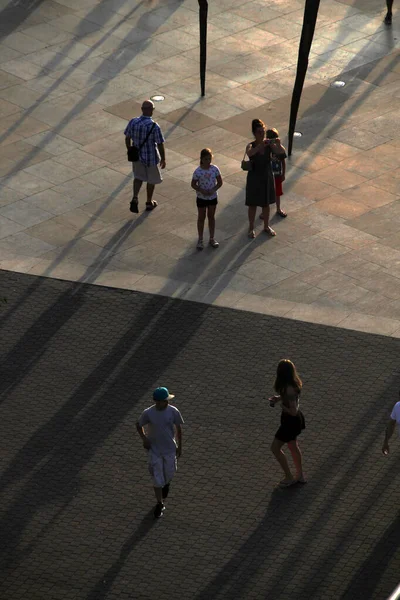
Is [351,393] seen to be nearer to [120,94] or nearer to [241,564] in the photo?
[241,564]

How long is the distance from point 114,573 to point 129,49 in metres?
15.3

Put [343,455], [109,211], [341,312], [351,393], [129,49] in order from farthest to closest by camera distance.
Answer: [129,49] < [109,211] < [341,312] < [351,393] < [343,455]

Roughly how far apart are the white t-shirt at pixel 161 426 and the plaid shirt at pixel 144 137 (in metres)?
7.08

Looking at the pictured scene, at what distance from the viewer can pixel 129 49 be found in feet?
86.9

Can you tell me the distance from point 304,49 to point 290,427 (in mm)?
9238

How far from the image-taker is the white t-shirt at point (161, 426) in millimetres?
13578

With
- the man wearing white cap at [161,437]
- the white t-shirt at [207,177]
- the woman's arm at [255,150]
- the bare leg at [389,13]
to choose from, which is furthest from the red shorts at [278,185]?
the bare leg at [389,13]

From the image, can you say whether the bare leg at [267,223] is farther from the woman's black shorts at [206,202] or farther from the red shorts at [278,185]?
the woman's black shorts at [206,202]

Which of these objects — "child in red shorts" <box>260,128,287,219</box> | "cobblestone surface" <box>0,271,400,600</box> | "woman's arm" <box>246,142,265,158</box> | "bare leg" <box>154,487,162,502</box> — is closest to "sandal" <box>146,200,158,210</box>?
"child in red shorts" <box>260,128,287,219</box>

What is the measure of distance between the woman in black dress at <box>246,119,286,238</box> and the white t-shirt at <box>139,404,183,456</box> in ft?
20.8

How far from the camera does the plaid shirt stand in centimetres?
1984

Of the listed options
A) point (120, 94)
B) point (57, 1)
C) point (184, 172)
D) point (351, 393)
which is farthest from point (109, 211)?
point (57, 1)

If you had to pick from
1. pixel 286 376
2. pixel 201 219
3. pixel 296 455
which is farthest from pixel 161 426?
pixel 201 219

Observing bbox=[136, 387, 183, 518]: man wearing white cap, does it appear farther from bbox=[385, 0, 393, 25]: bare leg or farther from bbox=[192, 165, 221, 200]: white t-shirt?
bbox=[385, 0, 393, 25]: bare leg
